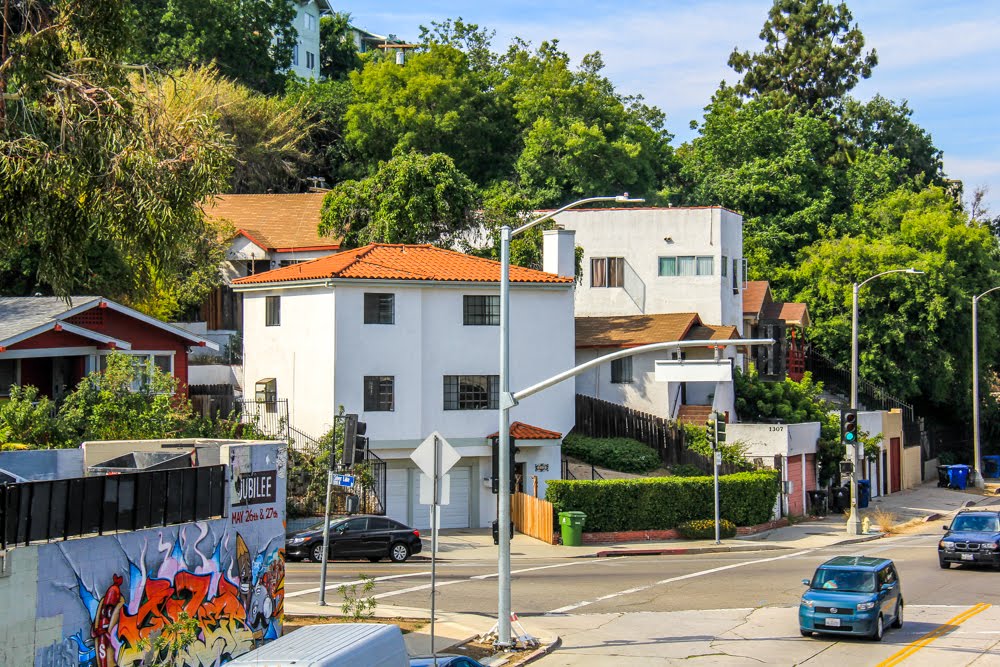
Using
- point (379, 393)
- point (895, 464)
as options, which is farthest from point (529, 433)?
point (895, 464)

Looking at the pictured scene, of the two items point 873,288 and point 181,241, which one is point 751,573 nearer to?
point 181,241

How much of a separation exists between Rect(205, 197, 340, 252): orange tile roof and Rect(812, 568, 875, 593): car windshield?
3512cm

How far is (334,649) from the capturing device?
12758mm

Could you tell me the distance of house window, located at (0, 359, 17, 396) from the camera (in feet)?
121

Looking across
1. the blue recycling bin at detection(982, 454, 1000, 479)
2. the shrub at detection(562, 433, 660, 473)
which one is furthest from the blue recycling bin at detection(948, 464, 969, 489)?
the shrub at detection(562, 433, 660, 473)

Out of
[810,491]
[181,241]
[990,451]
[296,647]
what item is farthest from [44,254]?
[990,451]

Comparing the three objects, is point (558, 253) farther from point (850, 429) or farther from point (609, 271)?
point (850, 429)

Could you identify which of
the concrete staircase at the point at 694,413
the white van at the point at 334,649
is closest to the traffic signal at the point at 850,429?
the concrete staircase at the point at 694,413

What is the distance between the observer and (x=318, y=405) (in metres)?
39.8

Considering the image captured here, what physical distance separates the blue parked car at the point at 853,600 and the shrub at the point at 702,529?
16646 mm

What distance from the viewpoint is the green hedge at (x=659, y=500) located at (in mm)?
38219

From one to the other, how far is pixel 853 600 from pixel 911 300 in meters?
44.0

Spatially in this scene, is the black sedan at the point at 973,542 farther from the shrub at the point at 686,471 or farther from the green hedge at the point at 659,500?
the shrub at the point at 686,471

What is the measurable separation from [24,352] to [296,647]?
25407 millimetres
